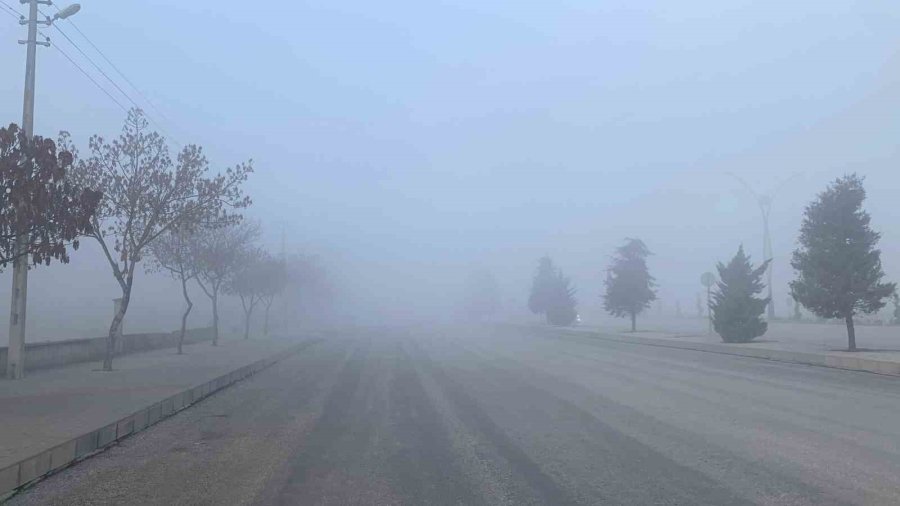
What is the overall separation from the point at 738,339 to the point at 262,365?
1906cm

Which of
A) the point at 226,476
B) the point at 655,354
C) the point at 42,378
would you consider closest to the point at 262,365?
the point at 42,378

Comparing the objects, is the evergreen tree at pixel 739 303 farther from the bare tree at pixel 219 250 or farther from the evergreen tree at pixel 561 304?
the evergreen tree at pixel 561 304

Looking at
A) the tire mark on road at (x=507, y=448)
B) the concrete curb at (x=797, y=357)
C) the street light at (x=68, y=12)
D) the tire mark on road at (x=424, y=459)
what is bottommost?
the tire mark on road at (x=424, y=459)

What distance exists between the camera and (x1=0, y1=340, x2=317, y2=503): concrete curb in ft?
24.5

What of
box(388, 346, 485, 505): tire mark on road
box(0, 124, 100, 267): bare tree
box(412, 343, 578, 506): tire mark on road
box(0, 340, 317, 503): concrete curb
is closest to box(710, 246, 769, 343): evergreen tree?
box(412, 343, 578, 506): tire mark on road

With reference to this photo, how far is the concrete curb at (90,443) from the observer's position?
746 centimetres

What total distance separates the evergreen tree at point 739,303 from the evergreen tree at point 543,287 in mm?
29707

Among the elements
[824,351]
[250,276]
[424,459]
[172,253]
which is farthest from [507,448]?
[250,276]

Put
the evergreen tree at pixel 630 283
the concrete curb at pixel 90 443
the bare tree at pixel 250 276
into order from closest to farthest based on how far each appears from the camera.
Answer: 1. the concrete curb at pixel 90 443
2. the bare tree at pixel 250 276
3. the evergreen tree at pixel 630 283

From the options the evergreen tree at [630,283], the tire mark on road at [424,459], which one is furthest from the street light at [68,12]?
the evergreen tree at [630,283]

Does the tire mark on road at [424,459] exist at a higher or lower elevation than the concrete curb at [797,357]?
lower

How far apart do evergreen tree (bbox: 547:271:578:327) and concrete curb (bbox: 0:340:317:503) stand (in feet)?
149

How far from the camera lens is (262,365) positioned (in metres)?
23.1

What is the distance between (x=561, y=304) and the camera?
59656 millimetres
